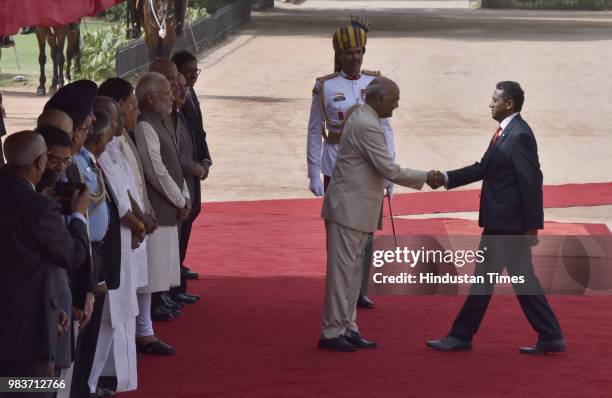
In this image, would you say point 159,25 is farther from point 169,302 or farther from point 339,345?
point 339,345

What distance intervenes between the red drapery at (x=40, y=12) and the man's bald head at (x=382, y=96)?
2.05m

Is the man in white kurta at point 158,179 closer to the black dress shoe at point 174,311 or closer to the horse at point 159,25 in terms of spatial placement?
the black dress shoe at point 174,311

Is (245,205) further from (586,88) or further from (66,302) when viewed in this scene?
(586,88)

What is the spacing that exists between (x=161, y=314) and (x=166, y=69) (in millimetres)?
1813

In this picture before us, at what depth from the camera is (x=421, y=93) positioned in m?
30.0

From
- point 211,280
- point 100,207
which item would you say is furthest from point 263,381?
point 211,280

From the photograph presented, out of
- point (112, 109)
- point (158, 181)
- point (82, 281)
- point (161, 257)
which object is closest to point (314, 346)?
point (161, 257)

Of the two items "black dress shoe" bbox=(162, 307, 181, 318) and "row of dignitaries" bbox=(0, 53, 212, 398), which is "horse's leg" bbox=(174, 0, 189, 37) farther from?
"black dress shoe" bbox=(162, 307, 181, 318)

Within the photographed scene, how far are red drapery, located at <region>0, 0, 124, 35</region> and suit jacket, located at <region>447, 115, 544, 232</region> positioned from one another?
293 cm

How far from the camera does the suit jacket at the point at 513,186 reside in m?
9.39

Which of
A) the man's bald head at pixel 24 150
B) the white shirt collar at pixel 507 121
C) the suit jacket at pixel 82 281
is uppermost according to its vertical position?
the man's bald head at pixel 24 150

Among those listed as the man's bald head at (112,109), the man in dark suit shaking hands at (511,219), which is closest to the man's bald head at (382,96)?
the man in dark suit shaking hands at (511,219)

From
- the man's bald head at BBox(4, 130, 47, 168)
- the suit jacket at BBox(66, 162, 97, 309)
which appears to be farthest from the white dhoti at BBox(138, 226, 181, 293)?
the man's bald head at BBox(4, 130, 47, 168)

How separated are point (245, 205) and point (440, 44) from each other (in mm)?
25875
